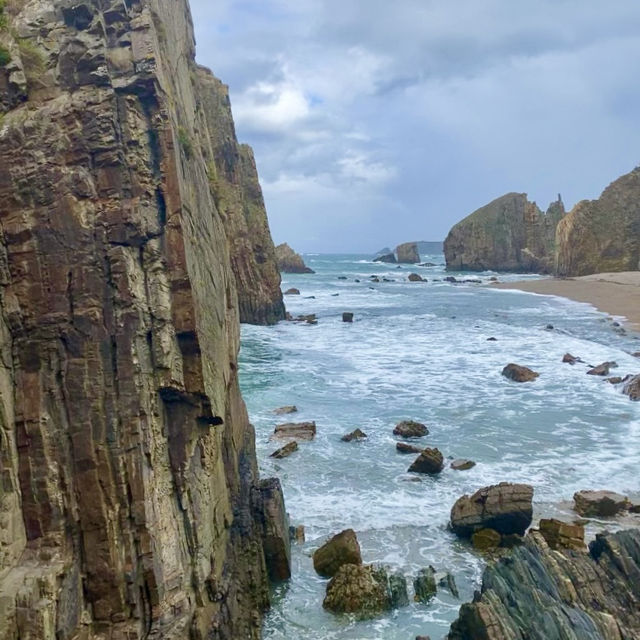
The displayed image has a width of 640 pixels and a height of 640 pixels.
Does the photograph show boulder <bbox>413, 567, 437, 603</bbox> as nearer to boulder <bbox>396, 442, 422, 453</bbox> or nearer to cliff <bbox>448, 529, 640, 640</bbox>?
cliff <bbox>448, 529, 640, 640</bbox>

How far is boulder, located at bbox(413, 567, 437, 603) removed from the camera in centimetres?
1024

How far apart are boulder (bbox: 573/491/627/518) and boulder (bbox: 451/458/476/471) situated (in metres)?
3.05

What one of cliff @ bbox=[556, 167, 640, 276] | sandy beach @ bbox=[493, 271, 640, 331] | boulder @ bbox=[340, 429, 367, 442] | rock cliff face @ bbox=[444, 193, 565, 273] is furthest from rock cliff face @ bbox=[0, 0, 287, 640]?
rock cliff face @ bbox=[444, 193, 565, 273]

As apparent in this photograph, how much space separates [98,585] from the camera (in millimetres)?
6699

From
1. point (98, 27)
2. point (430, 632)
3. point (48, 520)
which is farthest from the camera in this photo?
point (430, 632)

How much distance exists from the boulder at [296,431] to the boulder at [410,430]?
2.49 m

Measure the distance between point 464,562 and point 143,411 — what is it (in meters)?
7.18

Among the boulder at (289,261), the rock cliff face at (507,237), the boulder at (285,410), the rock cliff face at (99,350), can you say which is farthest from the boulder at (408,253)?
the rock cliff face at (99,350)

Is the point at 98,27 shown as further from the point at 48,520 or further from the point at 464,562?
the point at 464,562

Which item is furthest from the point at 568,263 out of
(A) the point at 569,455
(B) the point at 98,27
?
(B) the point at 98,27

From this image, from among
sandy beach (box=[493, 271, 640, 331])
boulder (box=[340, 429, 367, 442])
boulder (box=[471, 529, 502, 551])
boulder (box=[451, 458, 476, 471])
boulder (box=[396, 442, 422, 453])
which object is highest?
sandy beach (box=[493, 271, 640, 331])

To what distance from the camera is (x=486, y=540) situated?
39.6 feet

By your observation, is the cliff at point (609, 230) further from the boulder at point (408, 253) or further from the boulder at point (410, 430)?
the boulder at point (408, 253)

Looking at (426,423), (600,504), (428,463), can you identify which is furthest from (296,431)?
(600,504)
